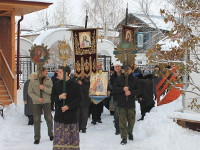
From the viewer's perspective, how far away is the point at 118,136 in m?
9.62

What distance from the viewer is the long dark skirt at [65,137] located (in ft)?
22.8

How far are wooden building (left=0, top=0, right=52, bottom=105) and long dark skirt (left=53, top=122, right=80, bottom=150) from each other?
6.54m

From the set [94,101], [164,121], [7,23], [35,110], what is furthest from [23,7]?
[164,121]

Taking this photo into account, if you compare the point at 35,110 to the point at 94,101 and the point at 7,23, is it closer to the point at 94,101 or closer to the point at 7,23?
the point at 94,101

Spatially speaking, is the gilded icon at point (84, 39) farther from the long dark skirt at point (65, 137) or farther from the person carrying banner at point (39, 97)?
the long dark skirt at point (65, 137)

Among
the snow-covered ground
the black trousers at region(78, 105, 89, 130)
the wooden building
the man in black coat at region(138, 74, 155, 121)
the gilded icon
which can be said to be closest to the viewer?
the snow-covered ground

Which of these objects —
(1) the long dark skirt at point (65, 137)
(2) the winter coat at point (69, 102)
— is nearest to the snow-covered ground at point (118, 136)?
(1) the long dark skirt at point (65, 137)

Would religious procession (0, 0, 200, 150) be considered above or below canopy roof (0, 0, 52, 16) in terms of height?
below

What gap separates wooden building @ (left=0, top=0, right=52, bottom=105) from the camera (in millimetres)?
13195

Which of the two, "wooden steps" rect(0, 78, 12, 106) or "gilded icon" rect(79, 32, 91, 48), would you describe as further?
"wooden steps" rect(0, 78, 12, 106)

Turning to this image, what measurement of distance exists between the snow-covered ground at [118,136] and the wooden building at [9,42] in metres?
2.18

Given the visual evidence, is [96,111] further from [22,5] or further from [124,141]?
[22,5]

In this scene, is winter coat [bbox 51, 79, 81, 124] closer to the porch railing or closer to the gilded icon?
the gilded icon

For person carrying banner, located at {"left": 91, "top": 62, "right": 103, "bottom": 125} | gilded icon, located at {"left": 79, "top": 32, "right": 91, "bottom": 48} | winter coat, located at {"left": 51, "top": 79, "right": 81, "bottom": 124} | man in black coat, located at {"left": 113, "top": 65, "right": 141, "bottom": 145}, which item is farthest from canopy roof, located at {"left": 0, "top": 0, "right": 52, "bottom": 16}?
winter coat, located at {"left": 51, "top": 79, "right": 81, "bottom": 124}
